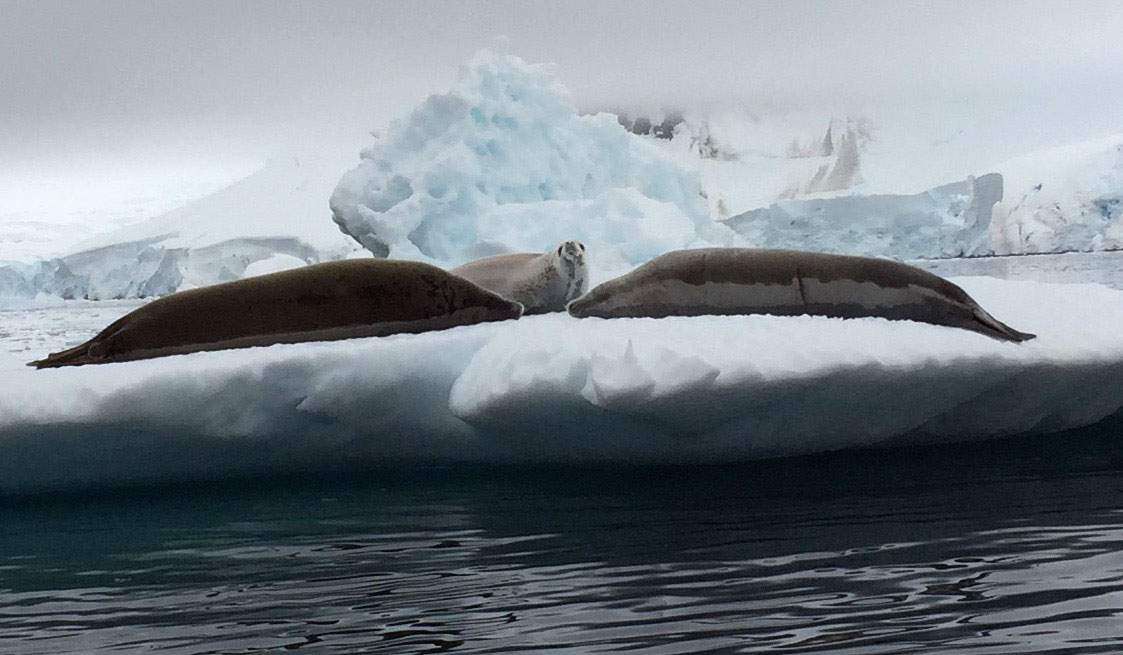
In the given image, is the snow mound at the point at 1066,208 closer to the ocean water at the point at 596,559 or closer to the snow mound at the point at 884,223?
the snow mound at the point at 884,223

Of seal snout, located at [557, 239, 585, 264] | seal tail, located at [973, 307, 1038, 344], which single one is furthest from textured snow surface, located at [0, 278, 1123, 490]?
seal snout, located at [557, 239, 585, 264]

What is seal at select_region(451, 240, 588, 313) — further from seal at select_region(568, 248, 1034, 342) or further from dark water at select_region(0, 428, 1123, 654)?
dark water at select_region(0, 428, 1123, 654)

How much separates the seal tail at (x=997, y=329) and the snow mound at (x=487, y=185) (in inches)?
386

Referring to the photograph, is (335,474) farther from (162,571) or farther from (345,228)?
(345,228)

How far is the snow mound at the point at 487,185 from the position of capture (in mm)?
14070

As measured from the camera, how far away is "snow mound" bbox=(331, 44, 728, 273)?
46.2ft

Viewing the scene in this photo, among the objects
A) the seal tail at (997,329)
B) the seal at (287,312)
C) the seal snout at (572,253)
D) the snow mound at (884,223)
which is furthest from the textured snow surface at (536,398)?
the snow mound at (884,223)

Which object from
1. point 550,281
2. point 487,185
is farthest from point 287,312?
point 487,185

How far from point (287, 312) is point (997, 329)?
2467 mm

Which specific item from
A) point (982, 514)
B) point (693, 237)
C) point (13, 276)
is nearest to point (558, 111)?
point (693, 237)

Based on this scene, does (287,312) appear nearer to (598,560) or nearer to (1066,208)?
(598,560)

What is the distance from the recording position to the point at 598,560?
2521 mm

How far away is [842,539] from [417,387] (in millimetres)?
1495

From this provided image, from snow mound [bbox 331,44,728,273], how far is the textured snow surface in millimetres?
9818
